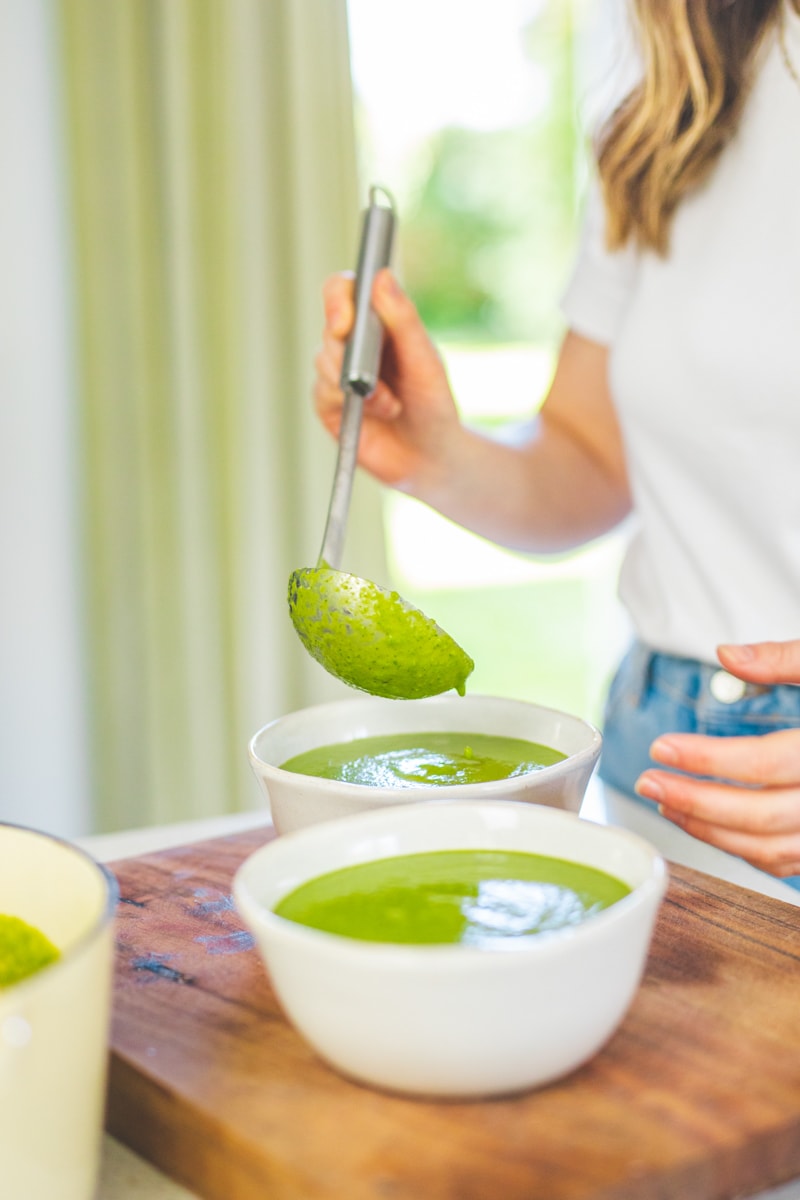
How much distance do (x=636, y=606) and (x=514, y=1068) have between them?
2.55 ft

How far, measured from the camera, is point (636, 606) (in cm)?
125

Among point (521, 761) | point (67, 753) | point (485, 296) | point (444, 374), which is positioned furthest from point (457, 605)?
point (521, 761)

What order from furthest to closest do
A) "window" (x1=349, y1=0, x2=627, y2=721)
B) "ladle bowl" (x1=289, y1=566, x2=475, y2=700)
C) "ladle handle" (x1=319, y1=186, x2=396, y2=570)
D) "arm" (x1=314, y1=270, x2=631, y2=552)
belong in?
1. "window" (x1=349, y1=0, x2=627, y2=721)
2. "arm" (x1=314, y1=270, x2=631, y2=552)
3. "ladle handle" (x1=319, y1=186, x2=396, y2=570)
4. "ladle bowl" (x1=289, y1=566, x2=475, y2=700)

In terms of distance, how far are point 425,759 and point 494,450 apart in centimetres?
60

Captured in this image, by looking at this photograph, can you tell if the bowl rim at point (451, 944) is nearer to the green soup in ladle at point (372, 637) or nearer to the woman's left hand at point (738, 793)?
the woman's left hand at point (738, 793)

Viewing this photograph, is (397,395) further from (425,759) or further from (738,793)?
(738,793)

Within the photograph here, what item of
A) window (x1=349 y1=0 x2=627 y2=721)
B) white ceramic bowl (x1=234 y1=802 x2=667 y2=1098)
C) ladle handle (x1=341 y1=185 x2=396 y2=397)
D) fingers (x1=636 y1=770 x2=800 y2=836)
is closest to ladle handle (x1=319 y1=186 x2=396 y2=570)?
ladle handle (x1=341 y1=185 x2=396 y2=397)

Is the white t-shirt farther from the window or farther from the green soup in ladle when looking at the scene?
the window

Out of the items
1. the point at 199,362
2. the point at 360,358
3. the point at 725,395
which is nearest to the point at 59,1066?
the point at 360,358

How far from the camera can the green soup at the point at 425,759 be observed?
834 mm

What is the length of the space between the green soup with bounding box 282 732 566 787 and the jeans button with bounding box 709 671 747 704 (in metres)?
0.29

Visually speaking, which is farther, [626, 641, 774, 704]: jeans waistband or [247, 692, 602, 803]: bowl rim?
[626, 641, 774, 704]: jeans waistband

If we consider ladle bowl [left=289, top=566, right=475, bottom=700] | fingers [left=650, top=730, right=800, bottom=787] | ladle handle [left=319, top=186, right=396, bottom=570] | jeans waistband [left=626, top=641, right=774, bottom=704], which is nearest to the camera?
fingers [left=650, top=730, right=800, bottom=787]

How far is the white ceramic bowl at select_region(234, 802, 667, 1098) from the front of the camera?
0.50 metres
